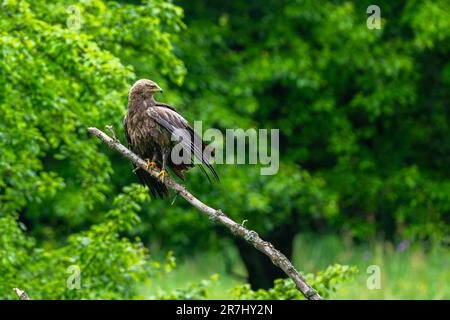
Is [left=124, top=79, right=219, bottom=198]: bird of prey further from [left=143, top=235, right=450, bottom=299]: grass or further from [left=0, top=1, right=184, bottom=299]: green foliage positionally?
[left=143, top=235, right=450, bottom=299]: grass

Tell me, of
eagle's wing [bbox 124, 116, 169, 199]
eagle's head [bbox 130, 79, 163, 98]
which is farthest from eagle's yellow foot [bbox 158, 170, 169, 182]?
eagle's head [bbox 130, 79, 163, 98]

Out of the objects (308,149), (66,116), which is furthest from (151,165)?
(308,149)

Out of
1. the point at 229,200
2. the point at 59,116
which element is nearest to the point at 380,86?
the point at 229,200

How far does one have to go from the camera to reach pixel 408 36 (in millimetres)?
15539

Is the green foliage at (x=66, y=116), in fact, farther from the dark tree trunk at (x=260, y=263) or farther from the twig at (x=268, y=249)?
the dark tree trunk at (x=260, y=263)

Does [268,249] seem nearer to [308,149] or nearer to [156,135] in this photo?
[156,135]

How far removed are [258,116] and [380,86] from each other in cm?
199

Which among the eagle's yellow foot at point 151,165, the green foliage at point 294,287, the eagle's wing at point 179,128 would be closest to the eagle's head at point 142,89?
the eagle's wing at point 179,128

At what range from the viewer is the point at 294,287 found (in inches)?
330

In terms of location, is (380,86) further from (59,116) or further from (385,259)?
(59,116)

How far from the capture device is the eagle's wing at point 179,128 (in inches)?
272

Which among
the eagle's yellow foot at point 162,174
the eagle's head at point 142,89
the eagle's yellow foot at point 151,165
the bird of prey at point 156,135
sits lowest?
the eagle's yellow foot at point 162,174

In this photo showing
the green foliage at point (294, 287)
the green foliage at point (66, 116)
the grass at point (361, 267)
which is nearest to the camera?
the green foliage at point (294, 287)

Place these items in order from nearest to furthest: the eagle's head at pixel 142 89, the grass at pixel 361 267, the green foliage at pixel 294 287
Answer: the eagle's head at pixel 142 89, the green foliage at pixel 294 287, the grass at pixel 361 267
